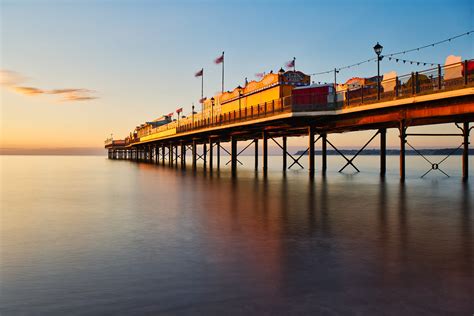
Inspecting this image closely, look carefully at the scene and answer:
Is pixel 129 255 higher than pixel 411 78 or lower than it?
lower

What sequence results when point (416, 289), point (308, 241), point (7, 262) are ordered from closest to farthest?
point (416, 289) → point (7, 262) → point (308, 241)

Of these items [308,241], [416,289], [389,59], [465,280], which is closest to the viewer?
[416,289]

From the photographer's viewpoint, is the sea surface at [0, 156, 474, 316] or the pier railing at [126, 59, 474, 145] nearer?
the sea surface at [0, 156, 474, 316]

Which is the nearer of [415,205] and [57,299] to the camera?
[57,299]

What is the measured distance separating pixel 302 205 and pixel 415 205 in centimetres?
499

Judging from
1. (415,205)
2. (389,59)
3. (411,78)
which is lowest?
(415,205)

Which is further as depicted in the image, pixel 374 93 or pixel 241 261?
pixel 374 93

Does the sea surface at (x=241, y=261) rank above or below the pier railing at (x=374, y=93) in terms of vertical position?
below

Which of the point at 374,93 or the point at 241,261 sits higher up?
the point at 374,93

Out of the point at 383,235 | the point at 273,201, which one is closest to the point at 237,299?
the point at 383,235

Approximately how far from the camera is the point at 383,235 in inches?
504

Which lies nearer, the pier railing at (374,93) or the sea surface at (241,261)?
the sea surface at (241,261)

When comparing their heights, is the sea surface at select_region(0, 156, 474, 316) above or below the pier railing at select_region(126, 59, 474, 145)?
below

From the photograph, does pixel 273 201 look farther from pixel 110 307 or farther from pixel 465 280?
pixel 110 307
